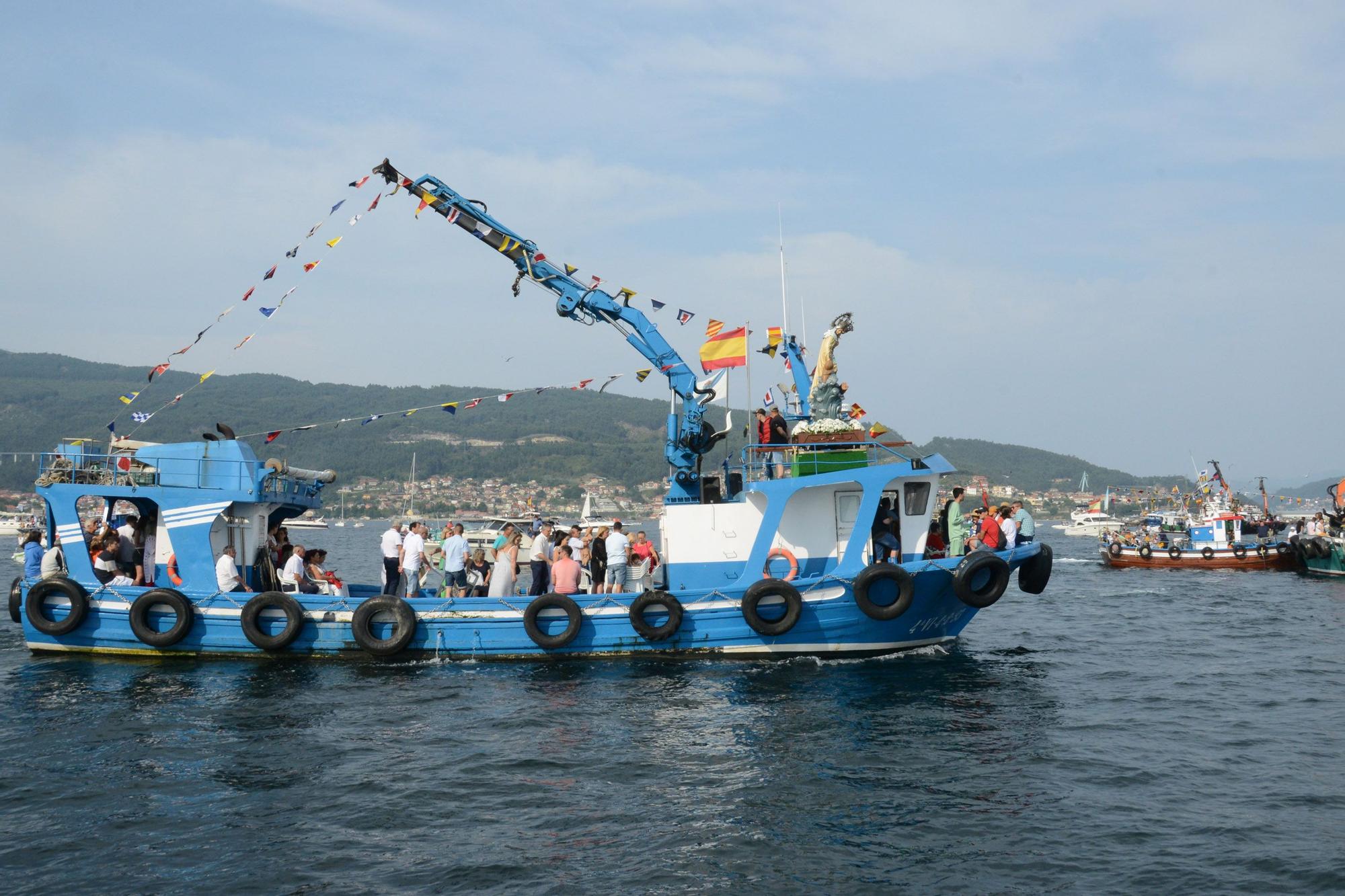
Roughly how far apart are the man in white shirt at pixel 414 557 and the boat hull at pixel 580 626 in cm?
95

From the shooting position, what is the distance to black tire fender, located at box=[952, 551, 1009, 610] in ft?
51.7

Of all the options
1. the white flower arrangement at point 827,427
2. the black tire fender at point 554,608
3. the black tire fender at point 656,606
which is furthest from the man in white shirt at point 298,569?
the white flower arrangement at point 827,427

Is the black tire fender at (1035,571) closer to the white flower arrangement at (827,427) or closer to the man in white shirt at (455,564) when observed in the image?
the white flower arrangement at (827,427)

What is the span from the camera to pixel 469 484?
6732 inches

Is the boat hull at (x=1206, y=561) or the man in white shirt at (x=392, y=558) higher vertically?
the man in white shirt at (x=392, y=558)

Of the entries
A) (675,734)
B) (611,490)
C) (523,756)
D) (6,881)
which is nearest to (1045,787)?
(675,734)

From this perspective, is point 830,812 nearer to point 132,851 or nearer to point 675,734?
point 675,734

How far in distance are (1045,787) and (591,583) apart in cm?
986

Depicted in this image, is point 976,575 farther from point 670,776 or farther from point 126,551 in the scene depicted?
point 126,551

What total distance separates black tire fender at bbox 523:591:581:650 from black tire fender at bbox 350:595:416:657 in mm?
1929

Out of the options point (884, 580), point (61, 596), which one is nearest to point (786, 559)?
point (884, 580)

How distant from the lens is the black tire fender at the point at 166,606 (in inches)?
656

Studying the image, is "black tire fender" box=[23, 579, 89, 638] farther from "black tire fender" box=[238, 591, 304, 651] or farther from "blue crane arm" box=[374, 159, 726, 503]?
"blue crane arm" box=[374, 159, 726, 503]

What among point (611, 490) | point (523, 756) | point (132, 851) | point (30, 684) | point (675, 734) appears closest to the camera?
point (132, 851)
